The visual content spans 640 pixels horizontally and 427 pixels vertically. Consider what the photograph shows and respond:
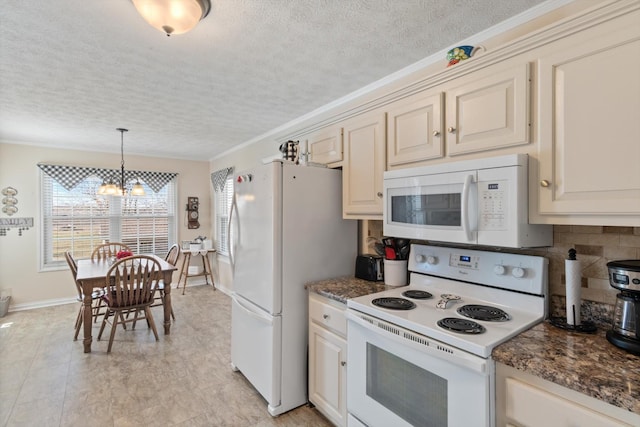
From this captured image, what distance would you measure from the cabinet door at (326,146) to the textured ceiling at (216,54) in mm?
448

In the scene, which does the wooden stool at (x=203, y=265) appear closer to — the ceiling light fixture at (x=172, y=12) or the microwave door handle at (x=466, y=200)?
the ceiling light fixture at (x=172, y=12)

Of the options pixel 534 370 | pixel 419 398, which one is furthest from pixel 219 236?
pixel 534 370

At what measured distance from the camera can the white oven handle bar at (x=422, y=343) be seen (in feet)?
3.62

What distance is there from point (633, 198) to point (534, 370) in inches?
26.3

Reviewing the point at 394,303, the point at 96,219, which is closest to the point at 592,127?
the point at 394,303

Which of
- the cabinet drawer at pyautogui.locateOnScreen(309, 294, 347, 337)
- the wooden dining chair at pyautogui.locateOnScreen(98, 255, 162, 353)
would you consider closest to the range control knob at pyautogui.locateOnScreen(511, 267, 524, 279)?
the cabinet drawer at pyautogui.locateOnScreen(309, 294, 347, 337)

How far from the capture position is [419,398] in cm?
134

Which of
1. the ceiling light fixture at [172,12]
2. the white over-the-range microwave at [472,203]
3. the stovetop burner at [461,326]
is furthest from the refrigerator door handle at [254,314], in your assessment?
the ceiling light fixture at [172,12]

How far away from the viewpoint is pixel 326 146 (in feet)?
7.86

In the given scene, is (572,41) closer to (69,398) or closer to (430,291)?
(430,291)

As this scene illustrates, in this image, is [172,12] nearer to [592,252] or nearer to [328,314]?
[328,314]

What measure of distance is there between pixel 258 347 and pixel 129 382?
119 cm

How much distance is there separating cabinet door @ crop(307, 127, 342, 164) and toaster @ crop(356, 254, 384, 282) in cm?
75

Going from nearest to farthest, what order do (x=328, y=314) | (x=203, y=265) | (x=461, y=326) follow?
(x=461, y=326), (x=328, y=314), (x=203, y=265)
